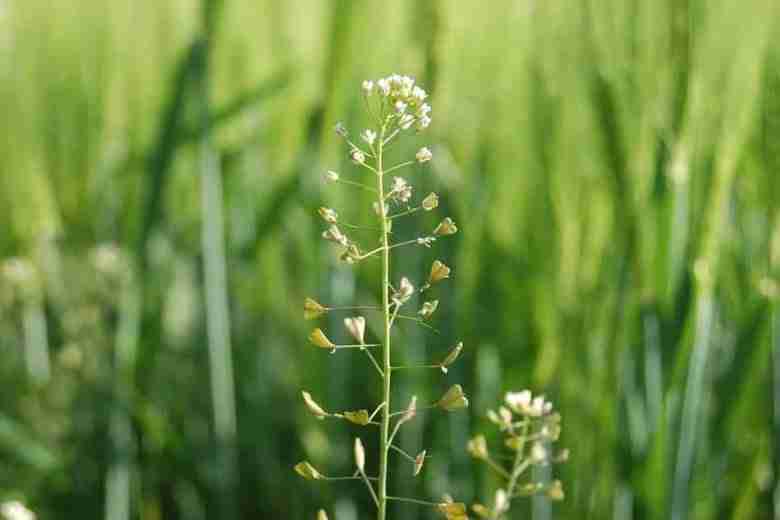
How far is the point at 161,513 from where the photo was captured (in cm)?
147

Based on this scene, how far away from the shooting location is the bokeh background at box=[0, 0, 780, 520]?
897 mm

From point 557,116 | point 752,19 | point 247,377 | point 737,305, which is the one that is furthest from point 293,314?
point 752,19

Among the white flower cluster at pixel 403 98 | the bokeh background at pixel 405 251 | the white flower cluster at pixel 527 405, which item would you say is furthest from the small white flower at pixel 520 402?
the bokeh background at pixel 405 251

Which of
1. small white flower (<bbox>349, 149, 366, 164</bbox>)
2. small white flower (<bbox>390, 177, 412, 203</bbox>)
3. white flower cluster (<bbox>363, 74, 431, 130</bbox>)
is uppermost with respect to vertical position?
white flower cluster (<bbox>363, 74, 431, 130</bbox>)

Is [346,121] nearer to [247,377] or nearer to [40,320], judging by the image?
[247,377]

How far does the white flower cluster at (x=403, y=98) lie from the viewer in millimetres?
414

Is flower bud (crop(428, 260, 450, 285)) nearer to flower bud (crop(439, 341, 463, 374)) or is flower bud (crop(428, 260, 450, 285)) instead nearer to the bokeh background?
flower bud (crop(439, 341, 463, 374))

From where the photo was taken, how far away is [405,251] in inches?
52.4

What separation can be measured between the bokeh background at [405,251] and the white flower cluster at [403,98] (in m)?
0.41

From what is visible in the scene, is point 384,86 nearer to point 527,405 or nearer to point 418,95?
point 418,95

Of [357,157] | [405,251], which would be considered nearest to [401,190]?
[357,157]

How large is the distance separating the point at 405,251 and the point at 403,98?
901 mm

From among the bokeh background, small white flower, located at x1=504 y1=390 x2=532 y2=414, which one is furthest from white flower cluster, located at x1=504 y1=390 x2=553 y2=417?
the bokeh background

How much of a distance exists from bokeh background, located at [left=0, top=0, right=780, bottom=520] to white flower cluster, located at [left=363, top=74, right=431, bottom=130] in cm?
41
